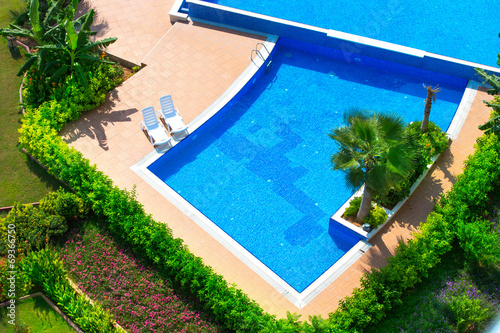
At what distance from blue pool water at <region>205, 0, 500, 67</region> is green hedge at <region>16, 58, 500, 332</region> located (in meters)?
7.35

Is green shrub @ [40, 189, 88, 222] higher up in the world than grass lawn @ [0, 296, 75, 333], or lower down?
higher up

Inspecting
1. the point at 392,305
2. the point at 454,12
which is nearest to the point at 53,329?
A: the point at 392,305

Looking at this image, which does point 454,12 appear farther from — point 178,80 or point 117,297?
point 117,297

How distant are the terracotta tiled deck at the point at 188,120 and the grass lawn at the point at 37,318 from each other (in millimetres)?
4437

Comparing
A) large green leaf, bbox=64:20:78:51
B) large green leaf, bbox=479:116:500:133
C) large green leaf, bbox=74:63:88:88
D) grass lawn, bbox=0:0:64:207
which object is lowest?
grass lawn, bbox=0:0:64:207

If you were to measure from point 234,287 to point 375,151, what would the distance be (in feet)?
19.1

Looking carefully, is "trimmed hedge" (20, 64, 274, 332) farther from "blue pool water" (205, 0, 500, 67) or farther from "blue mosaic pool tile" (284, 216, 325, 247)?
"blue pool water" (205, 0, 500, 67)

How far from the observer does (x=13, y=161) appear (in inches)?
709

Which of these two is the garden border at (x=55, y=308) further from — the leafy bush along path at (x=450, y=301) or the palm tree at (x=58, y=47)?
the leafy bush along path at (x=450, y=301)

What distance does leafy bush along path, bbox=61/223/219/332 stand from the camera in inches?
559

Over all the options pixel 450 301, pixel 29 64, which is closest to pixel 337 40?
pixel 450 301

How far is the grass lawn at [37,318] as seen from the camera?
46.0ft

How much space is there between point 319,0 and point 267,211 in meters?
13.1

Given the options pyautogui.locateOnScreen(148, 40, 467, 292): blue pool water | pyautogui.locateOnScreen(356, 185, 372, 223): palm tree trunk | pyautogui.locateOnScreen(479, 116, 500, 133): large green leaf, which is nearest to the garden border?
pyautogui.locateOnScreen(148, 40, 467, 292): blue pool water
